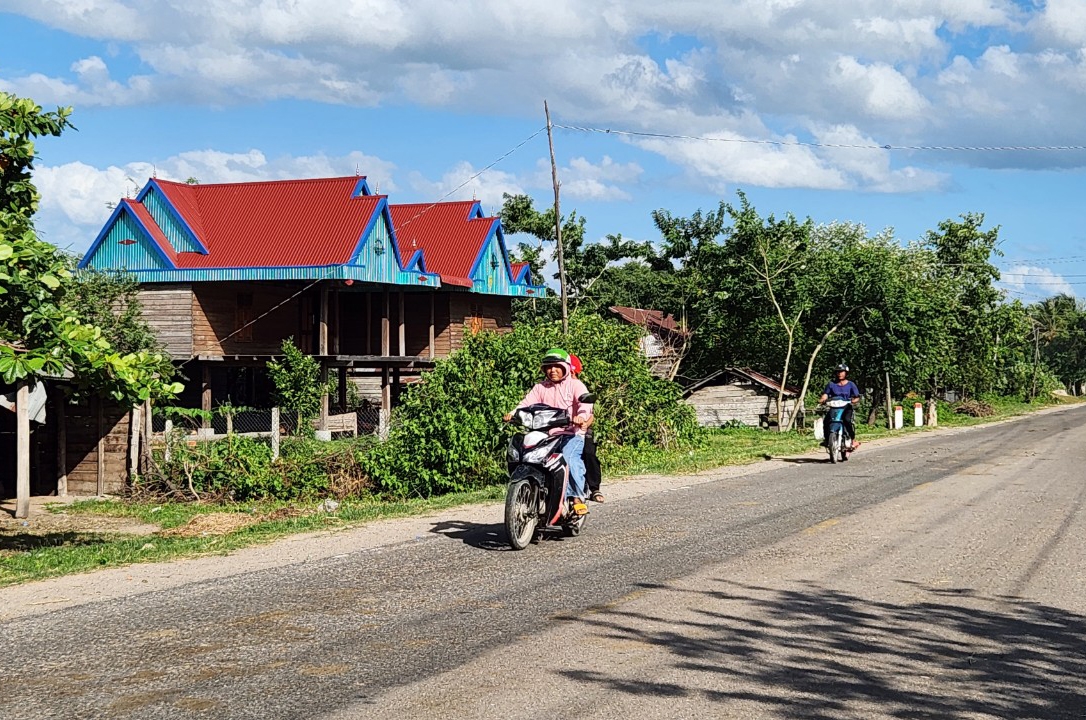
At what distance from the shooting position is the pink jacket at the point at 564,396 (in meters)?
11.3

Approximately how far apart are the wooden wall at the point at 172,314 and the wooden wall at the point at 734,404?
19.5 m

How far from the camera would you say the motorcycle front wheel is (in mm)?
10383

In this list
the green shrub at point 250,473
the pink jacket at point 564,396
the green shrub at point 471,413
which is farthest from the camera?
the green shrub at point 250,473

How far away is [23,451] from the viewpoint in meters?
18.2

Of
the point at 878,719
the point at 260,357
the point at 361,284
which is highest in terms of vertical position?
the point at 361,284

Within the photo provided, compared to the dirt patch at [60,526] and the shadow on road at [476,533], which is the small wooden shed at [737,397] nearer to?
the dirt patch at [60,526]

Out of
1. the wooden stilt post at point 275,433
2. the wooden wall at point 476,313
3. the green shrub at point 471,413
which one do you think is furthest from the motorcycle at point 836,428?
the wooden wall at point 476,313

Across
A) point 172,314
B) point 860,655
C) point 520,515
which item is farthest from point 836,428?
point 172,314

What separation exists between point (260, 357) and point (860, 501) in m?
26.3

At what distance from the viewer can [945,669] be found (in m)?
6.22

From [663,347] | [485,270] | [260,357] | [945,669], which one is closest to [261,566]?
[945,669]

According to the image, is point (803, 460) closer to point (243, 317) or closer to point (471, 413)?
point (471, 413)

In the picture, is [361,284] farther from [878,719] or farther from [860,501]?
[878,719]

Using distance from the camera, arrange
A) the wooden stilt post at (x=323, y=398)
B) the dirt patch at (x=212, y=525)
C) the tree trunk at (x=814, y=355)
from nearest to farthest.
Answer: the dirt patch at (x=212, y=525), the wooden stilt post at (x=323, y=398), the tree trunk at (x=814, y=355)
